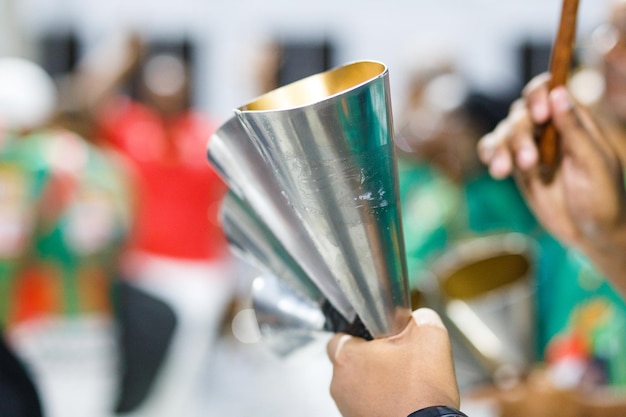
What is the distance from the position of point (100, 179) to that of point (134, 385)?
0.57 m

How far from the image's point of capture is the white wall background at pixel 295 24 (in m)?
3.82

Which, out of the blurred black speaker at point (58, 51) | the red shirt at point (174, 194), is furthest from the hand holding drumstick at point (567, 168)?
the blurred black speaker at point (58, 51)

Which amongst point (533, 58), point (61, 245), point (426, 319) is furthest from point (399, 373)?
point (533, 58)

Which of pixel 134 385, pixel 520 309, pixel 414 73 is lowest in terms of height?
pixel 134 385

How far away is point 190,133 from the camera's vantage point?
286 cm

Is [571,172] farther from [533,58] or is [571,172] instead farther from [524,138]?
[533,58]

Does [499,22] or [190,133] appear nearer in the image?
[190,133]

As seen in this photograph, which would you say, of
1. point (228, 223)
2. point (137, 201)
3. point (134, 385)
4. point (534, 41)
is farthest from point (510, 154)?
point (534, 41)

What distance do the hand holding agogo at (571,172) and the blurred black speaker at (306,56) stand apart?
11.1 feet

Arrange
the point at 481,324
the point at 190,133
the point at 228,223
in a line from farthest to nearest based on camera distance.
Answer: the point at 190,133 → the point at 481,324 → the point at 228,223

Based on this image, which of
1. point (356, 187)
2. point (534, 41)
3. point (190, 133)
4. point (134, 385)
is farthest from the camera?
point (534, 41)

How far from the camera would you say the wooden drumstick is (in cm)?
60

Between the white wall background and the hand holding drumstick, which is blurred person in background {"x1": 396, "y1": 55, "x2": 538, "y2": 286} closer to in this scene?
the hand holding drumstick

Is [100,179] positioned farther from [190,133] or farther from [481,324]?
[481,324]
